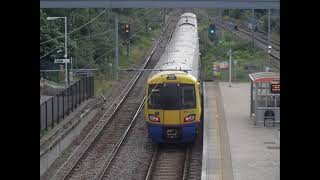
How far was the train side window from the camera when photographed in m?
12.6

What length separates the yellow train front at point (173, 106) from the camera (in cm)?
1255

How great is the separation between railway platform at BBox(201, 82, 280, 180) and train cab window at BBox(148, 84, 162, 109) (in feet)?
4.78

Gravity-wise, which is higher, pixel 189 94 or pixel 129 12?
pixel 129 12

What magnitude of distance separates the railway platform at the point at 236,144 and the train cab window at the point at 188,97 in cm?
99

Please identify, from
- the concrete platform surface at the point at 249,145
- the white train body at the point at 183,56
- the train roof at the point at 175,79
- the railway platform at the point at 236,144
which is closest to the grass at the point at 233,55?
the white train body at the point at 183,56

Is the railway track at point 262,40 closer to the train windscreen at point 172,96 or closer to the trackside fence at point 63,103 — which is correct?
the trackside fence at point 63,103

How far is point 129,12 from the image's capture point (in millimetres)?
38875

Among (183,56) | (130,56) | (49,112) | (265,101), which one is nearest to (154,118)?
(183,56)

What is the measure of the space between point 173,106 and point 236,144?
5.75 ft
